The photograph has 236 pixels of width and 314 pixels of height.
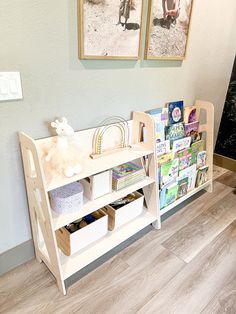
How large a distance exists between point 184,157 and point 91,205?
0.91 metres

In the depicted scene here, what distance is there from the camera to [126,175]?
132 cm

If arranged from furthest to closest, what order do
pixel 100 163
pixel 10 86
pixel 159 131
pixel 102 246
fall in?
pixel 159 131
pixel 102 246
pixel 100 163
pixel 10 86

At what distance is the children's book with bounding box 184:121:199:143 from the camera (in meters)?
1.77

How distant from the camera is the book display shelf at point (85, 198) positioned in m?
0.99

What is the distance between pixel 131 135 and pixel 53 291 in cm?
101

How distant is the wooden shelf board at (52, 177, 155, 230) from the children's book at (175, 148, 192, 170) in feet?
1.23

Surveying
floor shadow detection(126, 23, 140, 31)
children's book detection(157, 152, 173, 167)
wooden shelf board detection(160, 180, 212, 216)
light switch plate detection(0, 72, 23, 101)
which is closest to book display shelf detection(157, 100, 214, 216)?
wooden shelf board detection(160, 180, 212, 216)

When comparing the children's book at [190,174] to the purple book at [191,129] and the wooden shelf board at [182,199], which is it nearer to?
the wooden shelf board at [182,199]

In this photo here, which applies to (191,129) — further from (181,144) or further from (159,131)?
(159,131)

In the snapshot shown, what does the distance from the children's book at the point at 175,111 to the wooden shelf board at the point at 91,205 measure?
0.52 m

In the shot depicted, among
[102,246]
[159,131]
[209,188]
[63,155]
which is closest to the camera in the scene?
[63,155]

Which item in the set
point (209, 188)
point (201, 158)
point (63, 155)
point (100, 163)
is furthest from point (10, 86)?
point (209, 188)

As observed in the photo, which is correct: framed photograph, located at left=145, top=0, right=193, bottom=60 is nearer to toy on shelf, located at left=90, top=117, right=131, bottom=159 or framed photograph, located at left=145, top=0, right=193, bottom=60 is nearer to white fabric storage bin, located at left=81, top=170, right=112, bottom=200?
toy on shelf, located at left=90, top=117, right=131, bottom=159

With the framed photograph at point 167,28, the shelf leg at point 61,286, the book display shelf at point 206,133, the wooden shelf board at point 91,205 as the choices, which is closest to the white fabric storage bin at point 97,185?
the wooden shelf board at point 91,205
